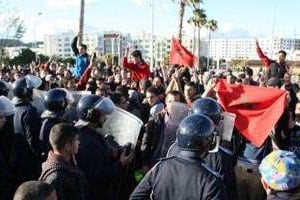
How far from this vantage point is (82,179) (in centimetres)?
450

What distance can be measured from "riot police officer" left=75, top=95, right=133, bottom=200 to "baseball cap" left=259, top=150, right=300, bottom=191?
6.03ft

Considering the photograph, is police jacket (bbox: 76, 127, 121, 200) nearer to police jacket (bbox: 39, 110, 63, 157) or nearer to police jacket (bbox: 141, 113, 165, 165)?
police jacket (bbox: 39, 110, 63, 157)

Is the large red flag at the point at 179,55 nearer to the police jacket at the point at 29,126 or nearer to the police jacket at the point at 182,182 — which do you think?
the police jacket at the point at 29,126

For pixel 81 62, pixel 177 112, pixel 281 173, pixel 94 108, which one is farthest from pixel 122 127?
pixel 81 62

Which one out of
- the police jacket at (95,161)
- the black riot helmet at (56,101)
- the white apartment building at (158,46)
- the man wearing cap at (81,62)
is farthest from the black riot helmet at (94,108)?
the white apartment building at (158,46)

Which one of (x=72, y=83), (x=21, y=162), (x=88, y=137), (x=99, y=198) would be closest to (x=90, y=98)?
(x=88, y=137)

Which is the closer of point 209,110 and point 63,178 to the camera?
point 63,178

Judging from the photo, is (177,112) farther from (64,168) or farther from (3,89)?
(3,89)

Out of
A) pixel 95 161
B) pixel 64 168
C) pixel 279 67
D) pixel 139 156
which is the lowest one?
pixel 139 156

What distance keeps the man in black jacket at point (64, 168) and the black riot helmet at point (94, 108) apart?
80 cm

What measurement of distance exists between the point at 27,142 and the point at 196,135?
10.0ft

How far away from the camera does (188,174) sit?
401 centimetres

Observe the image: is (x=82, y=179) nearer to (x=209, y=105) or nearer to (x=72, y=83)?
(x=209, y=105)

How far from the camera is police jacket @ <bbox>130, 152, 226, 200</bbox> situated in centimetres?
396
